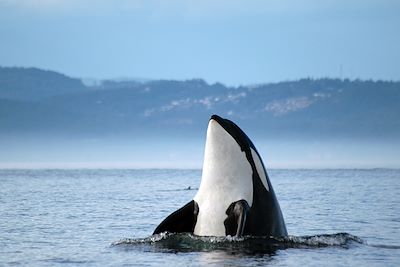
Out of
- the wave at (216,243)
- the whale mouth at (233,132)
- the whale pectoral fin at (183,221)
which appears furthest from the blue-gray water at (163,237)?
the whale mouth at (233,132)

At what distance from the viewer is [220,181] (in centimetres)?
1958

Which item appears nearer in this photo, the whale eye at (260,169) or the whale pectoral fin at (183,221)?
the whale pectoral fin at (183,221)

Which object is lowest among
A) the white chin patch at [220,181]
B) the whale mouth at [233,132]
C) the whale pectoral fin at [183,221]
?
the whale pectoral fin at [183,221]

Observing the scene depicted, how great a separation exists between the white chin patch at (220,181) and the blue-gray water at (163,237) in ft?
1.08

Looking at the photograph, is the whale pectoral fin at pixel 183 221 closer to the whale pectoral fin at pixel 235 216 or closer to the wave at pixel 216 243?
the wave at pixel 216 243

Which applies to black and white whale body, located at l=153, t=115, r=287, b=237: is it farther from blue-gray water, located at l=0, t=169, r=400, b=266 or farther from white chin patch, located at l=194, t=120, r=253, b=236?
blue-gray water, located at l=0, t=169, r=400, b=266

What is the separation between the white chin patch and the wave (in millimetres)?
176

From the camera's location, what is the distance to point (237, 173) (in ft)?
64.7

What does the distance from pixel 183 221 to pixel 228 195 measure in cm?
88

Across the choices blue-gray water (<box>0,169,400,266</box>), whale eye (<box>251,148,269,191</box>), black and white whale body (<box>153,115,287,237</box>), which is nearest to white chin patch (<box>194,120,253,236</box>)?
black and white whale body (<box>153,115,287,237</box>)

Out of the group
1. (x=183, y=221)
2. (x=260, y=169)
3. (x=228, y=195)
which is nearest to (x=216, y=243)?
(x=183, y=221)

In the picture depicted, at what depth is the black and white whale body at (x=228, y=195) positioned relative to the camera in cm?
1942

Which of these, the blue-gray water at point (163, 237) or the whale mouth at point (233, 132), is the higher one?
the whale mouth at point (233, 132)

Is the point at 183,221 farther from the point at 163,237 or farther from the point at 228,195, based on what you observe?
the point at 228,195
